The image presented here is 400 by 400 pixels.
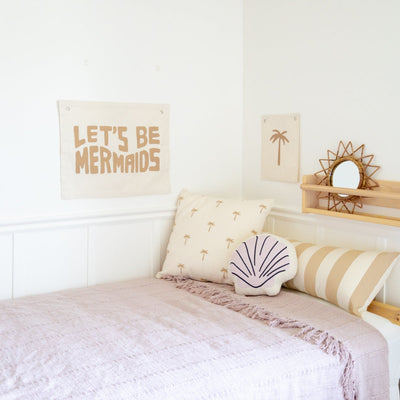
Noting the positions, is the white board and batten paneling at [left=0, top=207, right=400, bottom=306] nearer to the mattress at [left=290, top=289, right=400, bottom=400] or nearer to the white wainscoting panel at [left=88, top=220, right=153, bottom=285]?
the white wainscoting panel at [left=88, top=220, right=153, bottom=285]

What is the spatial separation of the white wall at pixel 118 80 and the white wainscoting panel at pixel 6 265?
0.09m

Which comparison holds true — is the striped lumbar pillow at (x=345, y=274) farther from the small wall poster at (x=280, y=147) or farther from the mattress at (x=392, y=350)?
the small wall poster at (x=280, y=147)

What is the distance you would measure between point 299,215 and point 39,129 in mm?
1227

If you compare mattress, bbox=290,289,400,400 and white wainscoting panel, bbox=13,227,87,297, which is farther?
white wainscoting panel, bbox=13,227,87,297

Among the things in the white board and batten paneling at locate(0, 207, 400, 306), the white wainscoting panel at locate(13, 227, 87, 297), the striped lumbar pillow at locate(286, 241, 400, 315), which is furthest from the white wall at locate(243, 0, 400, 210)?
the white wainscoting panel at locate(13, 227, 87, 297)

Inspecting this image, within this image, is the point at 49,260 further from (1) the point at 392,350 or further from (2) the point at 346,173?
(1) the point at 392,350

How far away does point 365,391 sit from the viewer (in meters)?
1.83

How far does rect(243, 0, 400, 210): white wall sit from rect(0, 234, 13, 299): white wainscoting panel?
4.09 ft

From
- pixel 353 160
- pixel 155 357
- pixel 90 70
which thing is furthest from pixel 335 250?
pixel 90 70

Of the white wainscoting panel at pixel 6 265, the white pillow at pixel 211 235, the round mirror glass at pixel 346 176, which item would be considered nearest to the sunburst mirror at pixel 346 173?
the round mirror glass at pixel 346 176

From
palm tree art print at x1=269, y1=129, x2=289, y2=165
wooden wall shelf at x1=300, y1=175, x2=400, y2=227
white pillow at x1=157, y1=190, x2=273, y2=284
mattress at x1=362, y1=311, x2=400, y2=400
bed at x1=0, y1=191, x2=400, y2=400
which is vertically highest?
palm tree art print at x1=269, y1=129, x2=289, y2=165

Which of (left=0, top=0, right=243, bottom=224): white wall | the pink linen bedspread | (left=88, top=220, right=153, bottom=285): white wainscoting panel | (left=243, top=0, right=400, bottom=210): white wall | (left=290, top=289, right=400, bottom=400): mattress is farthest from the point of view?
(left=88, top=220, right=153, bottom=285): white wainscoting panel

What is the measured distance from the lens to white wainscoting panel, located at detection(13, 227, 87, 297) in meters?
2.38

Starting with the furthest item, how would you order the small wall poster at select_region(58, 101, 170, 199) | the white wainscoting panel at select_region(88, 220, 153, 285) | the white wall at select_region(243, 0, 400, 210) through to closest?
1. the white wainscoting panel at select_region(88, 220, 153, 285)
2. the small wall poster at select_region(58, 101, 170, 199)
3. the white wall at select_region(243, 0, 400, 210)
